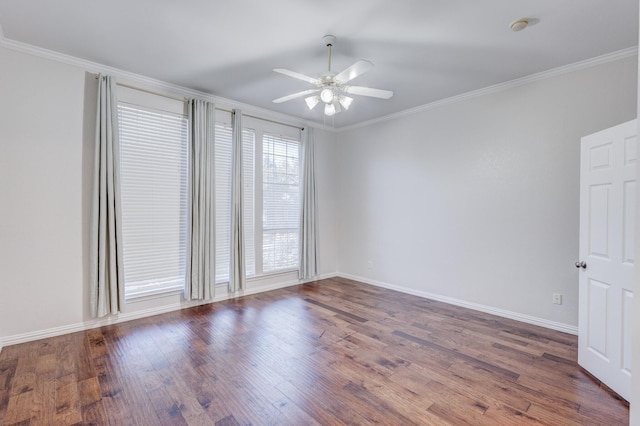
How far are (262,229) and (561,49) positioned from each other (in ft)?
13.8

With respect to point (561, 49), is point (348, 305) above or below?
below

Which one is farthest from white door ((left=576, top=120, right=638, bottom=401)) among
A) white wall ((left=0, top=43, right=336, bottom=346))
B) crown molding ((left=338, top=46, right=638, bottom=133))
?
white wall ((left=0, top=43, right=336, bottom=346))

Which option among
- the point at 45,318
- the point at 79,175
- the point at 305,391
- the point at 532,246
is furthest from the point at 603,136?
the point at 45,318

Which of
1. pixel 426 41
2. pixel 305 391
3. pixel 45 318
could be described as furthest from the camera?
pixel 45 318

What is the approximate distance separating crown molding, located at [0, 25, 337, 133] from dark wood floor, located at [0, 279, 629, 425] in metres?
2.82

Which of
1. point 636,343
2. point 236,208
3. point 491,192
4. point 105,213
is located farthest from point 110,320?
point 491,192

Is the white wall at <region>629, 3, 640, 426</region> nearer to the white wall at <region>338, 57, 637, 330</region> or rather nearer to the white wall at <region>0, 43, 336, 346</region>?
the white wall at <region>338, 57, 637, 330</region>

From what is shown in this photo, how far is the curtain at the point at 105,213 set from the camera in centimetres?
320

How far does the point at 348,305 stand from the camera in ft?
13.5

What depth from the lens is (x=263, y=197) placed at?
4840mm

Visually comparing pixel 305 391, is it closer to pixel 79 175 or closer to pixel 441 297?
pixel 441 297

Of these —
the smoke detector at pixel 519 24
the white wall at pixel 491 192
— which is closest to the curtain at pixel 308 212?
the white wall at pixel 491 192

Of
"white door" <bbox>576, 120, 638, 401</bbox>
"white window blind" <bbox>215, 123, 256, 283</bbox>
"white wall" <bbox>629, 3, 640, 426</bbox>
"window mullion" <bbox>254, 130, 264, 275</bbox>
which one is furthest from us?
"window mullion" <bbox>254, 130, 264, 275</bbox>

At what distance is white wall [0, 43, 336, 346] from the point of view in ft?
9.32
